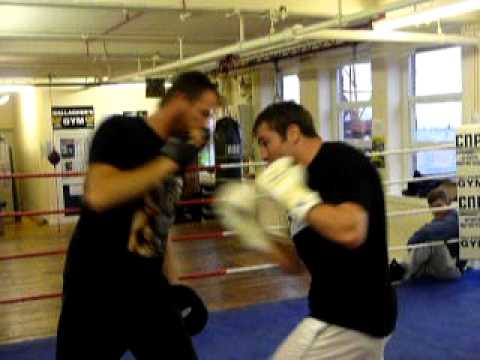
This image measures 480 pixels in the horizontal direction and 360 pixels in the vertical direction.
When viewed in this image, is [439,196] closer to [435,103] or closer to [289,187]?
[435,103]

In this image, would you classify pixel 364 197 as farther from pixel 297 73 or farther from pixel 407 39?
pixel 297 73

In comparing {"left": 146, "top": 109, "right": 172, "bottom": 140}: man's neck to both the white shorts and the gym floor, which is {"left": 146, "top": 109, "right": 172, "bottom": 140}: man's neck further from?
the gym floor

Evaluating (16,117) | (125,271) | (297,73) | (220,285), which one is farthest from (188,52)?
(125,271)

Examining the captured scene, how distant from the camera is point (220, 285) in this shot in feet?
18.0

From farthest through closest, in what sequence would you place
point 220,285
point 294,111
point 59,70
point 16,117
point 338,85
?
1. point 16,117
2. point 59,70
3. point 338,85
4. point 220,285
5. point 294,111

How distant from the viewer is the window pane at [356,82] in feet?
23.3

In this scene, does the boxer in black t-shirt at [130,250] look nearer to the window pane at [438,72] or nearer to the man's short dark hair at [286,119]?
the man's short dark hair at [286,119]

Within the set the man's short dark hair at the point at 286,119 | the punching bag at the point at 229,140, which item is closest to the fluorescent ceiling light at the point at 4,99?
the punching bag at the point at 229,140

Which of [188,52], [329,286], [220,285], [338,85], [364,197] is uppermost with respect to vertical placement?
[188,52]

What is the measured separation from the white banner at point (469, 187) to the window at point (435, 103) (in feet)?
4.10

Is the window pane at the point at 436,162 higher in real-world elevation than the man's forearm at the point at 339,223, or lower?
lower

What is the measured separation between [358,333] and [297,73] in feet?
21.5

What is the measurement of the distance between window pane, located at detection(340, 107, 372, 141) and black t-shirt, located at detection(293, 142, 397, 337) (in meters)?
5.45

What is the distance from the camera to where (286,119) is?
5.62 ft
